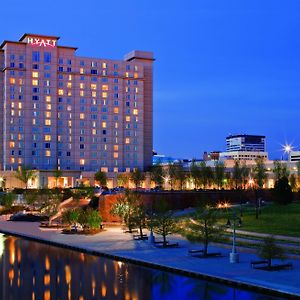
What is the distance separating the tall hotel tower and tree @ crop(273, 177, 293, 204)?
9975 centimetres

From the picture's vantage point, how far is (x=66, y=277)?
33.8 metres

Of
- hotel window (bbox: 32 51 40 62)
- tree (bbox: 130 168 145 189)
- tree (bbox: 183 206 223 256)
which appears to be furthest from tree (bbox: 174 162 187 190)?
tree (bbox: 183 206 223 256)

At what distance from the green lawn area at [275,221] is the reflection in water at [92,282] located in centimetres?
1570

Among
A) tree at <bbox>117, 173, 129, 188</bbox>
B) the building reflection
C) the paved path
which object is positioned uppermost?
tree at <bbox>117, 173, 129, 188</bbox>

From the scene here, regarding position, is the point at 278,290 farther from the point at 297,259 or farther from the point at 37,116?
the point at 37,116

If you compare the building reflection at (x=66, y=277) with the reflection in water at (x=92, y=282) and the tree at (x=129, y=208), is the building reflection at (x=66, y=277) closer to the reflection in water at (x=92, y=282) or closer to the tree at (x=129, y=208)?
the reflection in water at (x=92, y=282)

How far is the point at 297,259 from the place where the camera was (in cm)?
3584

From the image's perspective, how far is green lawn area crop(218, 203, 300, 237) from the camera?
4778 centimetres

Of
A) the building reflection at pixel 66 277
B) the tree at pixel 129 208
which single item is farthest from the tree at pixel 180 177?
the building reflection at pixel 66 277

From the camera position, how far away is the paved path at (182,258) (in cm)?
2892

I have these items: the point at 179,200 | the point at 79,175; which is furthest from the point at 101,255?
the point at 79,175

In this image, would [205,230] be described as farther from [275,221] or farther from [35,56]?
[35,56]

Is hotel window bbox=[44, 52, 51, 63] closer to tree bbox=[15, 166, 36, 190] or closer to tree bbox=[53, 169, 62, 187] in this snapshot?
tree bbox=[15, 166, 36, 190]

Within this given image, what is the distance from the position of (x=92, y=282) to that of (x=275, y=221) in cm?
2566
